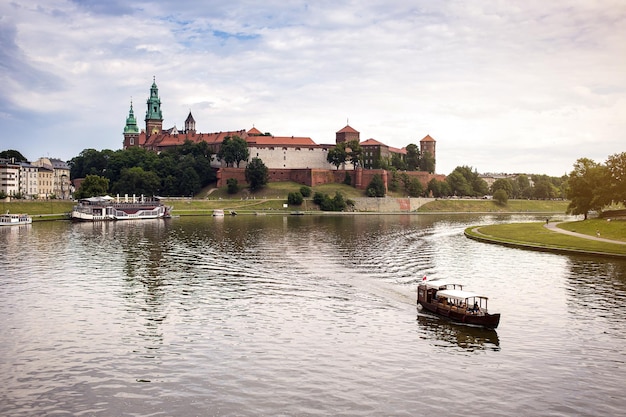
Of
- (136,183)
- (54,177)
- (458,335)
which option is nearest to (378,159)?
(136,183)

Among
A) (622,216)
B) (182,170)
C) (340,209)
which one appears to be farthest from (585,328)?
(182,170)

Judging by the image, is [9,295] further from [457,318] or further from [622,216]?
[622,216]

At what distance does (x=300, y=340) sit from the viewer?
2852 centimetres

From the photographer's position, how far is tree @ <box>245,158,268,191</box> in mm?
157125

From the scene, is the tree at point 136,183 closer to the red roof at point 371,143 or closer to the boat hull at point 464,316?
the red roof at point 371,143

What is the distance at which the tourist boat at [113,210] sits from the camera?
11138cm

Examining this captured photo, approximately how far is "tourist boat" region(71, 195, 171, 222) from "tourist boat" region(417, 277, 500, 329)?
88.8 meters

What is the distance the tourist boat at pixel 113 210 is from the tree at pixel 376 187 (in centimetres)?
5522

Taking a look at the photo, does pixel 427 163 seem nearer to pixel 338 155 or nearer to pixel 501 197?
pixel 501 197

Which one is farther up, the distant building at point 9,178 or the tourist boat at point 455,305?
the distant building at point 9,178

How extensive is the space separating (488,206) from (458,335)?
143m

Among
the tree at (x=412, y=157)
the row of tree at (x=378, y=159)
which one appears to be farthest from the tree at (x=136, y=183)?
the tree at (x=412, y=157)

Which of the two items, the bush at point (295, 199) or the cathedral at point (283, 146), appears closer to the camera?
the bush at point (295, 199)

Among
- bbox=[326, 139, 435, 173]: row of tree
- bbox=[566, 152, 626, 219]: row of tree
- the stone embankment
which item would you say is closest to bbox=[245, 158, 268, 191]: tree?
bbox=[326, 139, 435, 173]: row of tree
